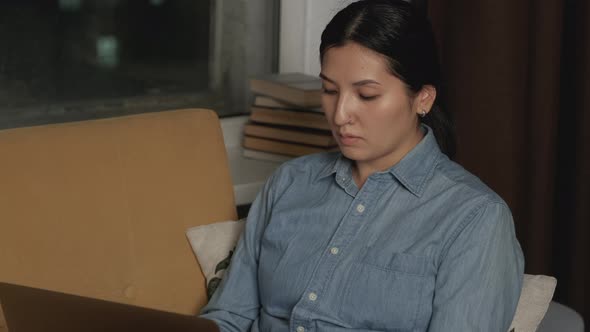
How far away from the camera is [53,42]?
228cm

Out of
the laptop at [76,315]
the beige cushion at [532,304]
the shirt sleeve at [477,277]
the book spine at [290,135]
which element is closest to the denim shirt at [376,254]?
the shirt sleeve at [477,277]

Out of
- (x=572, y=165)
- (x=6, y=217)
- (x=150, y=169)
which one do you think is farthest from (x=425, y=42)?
(x=572, y=165)

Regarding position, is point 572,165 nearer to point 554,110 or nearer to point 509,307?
point 554,110

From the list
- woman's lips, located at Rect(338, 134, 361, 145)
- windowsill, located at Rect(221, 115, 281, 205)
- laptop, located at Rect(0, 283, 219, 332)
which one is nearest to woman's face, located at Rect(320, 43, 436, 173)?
woman's lips, located at Rect(338, 134, 361, 145)

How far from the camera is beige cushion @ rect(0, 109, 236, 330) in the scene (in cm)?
158

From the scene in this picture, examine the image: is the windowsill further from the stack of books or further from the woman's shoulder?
the woman's shoulder

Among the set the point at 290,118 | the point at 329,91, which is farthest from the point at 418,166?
the point at 290,118

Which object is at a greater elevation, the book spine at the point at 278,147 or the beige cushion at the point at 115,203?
the beige cushion at the point at 115,203

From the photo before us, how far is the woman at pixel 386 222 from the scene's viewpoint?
1403mm

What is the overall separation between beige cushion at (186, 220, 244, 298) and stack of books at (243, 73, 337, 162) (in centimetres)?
59

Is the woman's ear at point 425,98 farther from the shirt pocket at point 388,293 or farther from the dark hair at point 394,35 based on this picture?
the shirt pocket at point 388,293

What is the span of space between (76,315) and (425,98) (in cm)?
71

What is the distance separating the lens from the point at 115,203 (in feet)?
5.54

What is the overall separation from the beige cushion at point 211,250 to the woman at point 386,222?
0.47ft
